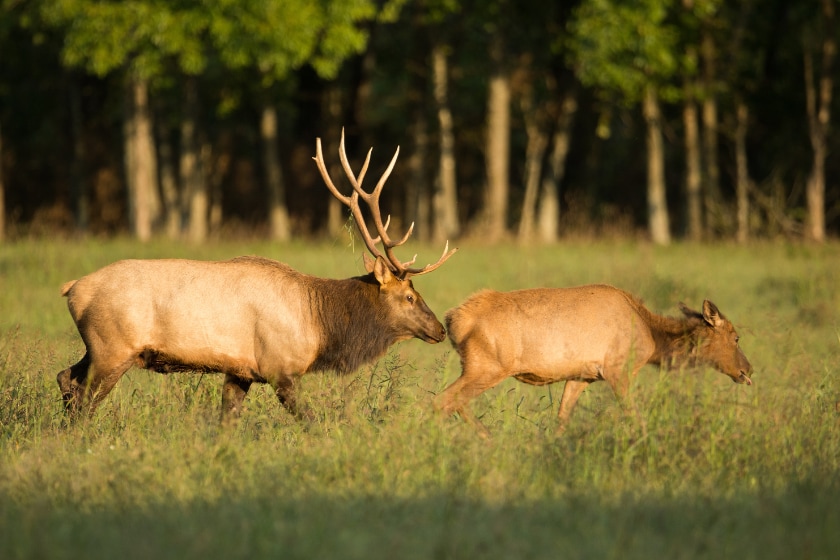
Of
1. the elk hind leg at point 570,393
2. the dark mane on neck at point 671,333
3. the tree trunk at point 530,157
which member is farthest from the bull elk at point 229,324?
the tree trunk at point 530,157

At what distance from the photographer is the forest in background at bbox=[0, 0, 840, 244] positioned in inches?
827

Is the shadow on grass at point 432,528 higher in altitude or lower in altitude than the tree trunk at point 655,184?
lower

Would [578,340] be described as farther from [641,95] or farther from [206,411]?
[641,95]

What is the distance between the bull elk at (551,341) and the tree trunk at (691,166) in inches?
627

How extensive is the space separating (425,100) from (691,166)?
215 inches

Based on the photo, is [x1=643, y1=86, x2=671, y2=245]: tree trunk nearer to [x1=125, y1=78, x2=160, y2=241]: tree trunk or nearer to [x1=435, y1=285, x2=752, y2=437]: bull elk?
[x1=125, y1=78, x2=160, y2=241]: tree trunk

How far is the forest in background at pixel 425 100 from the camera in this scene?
2100 centimetres

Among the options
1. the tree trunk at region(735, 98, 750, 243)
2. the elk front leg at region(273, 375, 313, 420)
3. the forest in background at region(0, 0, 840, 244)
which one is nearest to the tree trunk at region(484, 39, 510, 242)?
the forest in background at region(0, 0, 840, 244)

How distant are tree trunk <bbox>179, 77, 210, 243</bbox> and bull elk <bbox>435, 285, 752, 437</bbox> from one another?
1707 cm

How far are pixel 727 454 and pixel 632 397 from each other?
0.79 m

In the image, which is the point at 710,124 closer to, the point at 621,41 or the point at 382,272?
the point at 621,41

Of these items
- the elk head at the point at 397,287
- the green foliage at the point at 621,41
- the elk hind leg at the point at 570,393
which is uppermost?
the green foliage at the point at 621,41

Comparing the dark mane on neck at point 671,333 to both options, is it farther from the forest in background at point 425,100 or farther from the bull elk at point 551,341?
the forest in background at point 425,100

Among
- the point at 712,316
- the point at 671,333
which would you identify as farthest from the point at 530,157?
the point at 671,333
